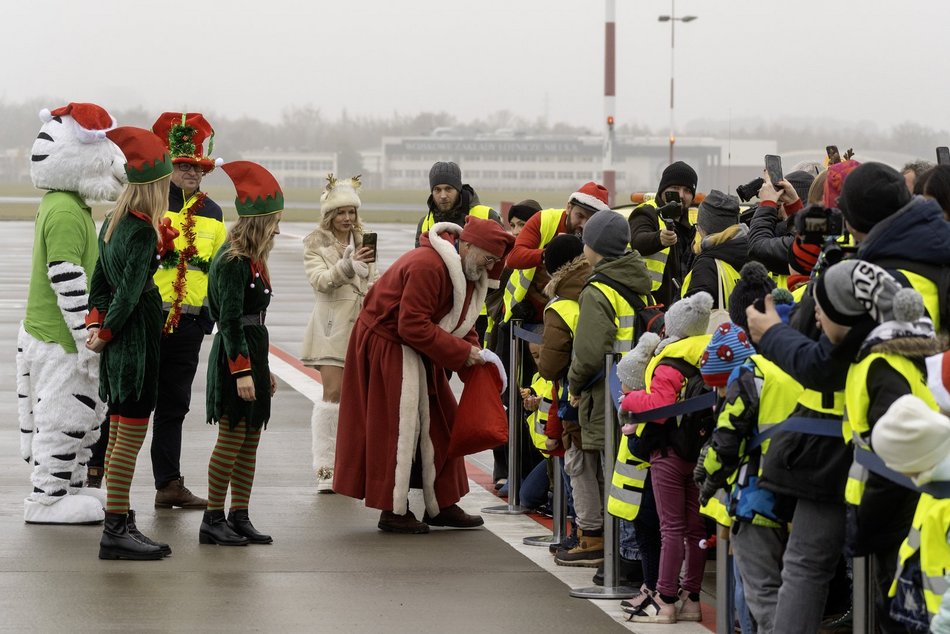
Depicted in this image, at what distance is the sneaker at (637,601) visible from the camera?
6.04 meters

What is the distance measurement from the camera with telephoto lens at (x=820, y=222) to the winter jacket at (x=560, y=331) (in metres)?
1.93

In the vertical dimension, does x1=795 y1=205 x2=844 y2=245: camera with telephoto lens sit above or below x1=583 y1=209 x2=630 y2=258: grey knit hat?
above

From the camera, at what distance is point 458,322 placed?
7848 mm

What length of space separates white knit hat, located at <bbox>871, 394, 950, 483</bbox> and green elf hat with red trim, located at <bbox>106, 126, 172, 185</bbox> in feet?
14.5

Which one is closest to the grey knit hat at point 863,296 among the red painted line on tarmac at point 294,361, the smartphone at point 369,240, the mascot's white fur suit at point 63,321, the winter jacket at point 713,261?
the winter jacket at point 713,261

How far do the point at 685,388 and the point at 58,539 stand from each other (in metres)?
3.60

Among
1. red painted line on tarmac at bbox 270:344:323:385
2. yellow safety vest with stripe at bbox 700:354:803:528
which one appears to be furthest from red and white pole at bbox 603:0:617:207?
yellow safety vest with stripe at bbox 700:354:803:528

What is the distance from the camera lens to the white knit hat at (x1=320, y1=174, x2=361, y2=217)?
9.09m

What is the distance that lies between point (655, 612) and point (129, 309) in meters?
2.97

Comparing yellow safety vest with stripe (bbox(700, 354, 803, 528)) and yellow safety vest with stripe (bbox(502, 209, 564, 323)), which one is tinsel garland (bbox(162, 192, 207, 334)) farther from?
yellow safety vest with stripe (bbox(700, 354, 803, 528))

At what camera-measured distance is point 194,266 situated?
8.51 meters

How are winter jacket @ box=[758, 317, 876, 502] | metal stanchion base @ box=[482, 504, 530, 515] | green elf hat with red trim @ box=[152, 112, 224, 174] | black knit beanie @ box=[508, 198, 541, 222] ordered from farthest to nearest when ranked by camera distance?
black knit beanie @ box=[508, 198, 541, 222] → green elf hat with red trim @ box=[152, 112, 224, 174] → metal stanchion base @ box=[482, 504, 530, 515] → winter jacket @ box=[758, 317, 876, 502]

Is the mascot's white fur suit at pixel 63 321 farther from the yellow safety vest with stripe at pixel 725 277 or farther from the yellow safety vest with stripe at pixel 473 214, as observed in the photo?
the yellow safety vest with stripe at pixel 725 277

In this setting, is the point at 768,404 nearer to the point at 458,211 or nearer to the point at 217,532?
the point at 217,532
